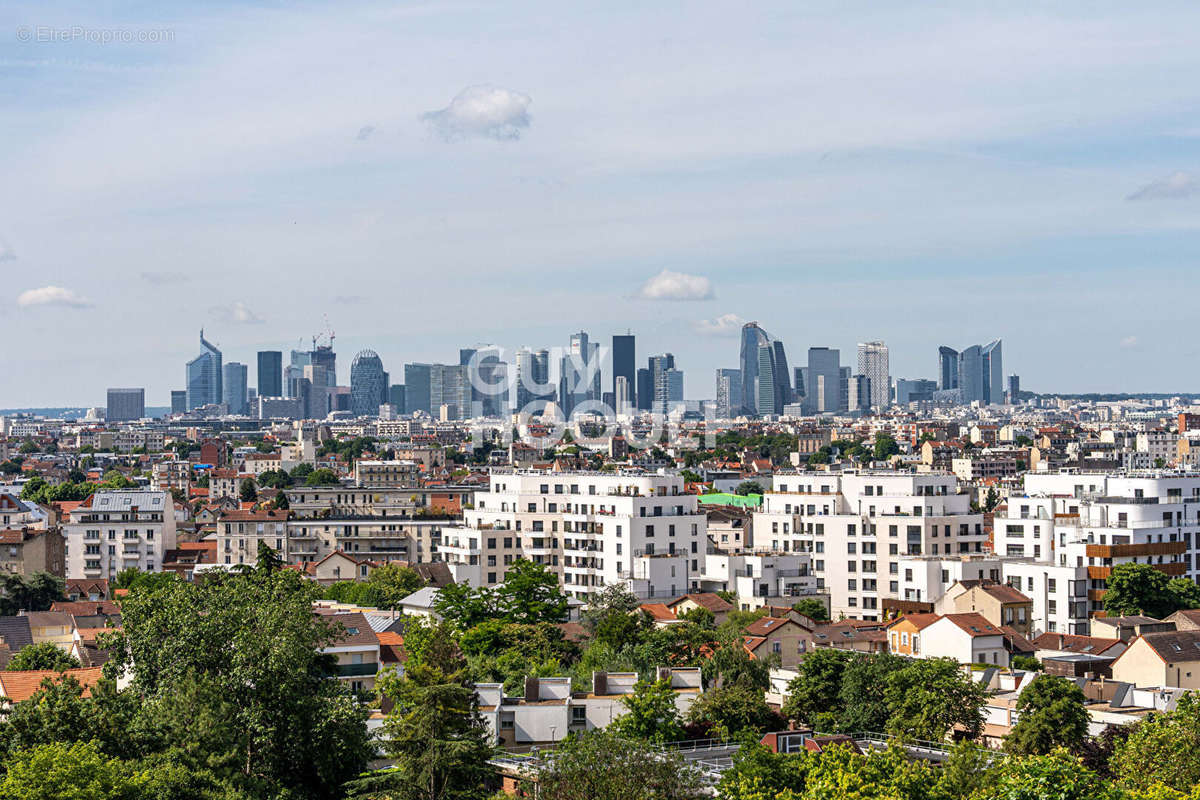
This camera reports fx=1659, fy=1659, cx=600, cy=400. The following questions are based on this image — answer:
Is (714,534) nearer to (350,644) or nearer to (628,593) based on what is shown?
(628,593)

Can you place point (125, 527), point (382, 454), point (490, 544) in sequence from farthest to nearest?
point (382, 454) → point (125, 527) → point (490, 544)

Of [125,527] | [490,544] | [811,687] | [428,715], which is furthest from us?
[125,527]

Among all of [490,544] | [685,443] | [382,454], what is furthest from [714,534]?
[685,443]

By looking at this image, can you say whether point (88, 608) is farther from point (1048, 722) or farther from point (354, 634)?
point (1048, 722)

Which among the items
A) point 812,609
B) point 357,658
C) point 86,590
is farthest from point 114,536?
point 357,658

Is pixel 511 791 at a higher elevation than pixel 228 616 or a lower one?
lower

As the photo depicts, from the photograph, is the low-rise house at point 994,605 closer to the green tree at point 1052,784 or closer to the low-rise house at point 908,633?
the low-rise house at point 908,633

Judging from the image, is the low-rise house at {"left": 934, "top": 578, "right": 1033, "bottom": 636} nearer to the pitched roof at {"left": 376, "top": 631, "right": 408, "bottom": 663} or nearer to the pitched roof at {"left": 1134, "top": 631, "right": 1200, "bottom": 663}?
the pitched roof at {"left": 1134, "top": 631, "right": 1200, "bottom": 663}
